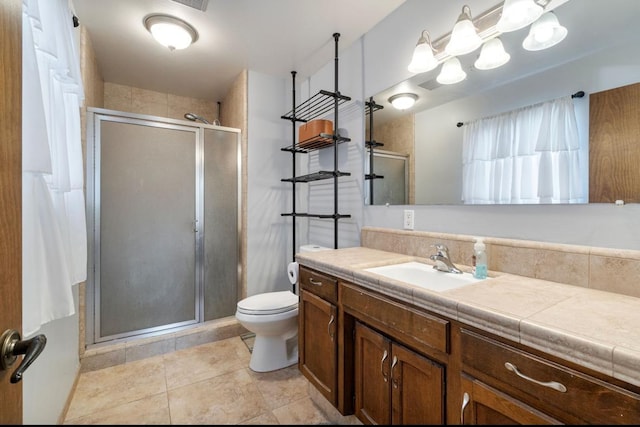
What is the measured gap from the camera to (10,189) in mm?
501

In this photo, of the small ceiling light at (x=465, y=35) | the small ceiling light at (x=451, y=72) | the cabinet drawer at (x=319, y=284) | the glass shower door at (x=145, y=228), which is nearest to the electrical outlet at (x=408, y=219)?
the cabinet drawer at (x=319, y=284)

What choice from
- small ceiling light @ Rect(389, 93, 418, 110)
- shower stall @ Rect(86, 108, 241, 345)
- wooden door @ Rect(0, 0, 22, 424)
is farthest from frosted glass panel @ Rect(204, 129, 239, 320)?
wooden door @ Rect(0, 0, 22, 424)

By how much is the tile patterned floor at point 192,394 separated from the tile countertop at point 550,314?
1.01m

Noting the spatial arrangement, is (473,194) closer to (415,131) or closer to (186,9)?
(415,131)

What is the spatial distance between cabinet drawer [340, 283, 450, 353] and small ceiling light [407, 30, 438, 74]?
1.21m

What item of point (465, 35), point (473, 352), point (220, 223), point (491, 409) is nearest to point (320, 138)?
point (465, 35)

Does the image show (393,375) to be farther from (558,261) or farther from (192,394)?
(192,394)

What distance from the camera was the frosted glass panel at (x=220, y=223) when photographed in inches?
98.7

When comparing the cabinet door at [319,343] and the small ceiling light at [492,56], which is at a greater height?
the small ceiling light at [492,56]

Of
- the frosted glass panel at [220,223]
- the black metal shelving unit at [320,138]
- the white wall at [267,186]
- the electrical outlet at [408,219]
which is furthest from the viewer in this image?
the white wall at [267,186]

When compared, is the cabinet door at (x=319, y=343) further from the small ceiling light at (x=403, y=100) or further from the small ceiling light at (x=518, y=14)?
the small ceiling light at (x=518, y=14)

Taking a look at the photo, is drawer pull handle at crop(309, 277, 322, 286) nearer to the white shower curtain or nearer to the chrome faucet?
the chrome faucet

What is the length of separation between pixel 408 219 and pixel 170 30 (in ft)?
6.59

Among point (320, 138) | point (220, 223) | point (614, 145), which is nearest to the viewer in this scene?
point (614, 145)
